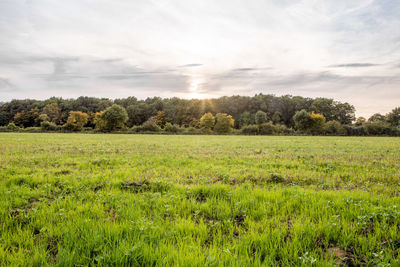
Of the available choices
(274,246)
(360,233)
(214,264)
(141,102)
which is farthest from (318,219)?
(141,102)

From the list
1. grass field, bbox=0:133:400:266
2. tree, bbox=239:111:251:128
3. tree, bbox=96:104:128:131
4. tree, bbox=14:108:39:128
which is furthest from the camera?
tree, bbox=14:108:39:128

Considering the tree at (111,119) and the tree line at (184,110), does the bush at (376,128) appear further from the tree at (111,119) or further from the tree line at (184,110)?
the tree at (111,119)

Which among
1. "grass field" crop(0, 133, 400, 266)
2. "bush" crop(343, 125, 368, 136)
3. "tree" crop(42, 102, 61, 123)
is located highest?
"tree" crop(42, 102, 61, 123)

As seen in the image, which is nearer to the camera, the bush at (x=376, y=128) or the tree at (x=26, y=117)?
the bush at (x=376, y=128)

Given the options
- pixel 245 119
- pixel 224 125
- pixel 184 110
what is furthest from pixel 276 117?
pixel 184 110

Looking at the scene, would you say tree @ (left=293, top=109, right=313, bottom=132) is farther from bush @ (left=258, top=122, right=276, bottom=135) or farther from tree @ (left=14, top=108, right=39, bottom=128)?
tree @ (left=14, top=108, right=39, bottom=128)

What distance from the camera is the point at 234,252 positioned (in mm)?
3002

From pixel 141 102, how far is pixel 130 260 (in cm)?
12836

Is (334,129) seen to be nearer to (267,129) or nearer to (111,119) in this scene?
(267,129)

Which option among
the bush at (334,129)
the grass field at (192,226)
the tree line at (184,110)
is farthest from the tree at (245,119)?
the grass field at (192,226)

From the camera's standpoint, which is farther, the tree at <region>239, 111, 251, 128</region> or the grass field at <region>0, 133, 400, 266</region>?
the tree at <region>239, 111, 251, 128</region>

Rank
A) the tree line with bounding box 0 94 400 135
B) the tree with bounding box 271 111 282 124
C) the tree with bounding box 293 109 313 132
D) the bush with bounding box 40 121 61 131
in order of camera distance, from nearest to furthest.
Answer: the bush with bounding box 40 121 61 131
the tree with bounding box 293 109 313 132
the tree line with bounding box 0 94 400 135
the tree with bounding box 271 111 282 124

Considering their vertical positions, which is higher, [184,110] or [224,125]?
[184,110]

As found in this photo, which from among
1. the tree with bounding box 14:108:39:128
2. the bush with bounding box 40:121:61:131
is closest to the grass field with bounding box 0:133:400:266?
the bush with bounding box 40:121:61:131
